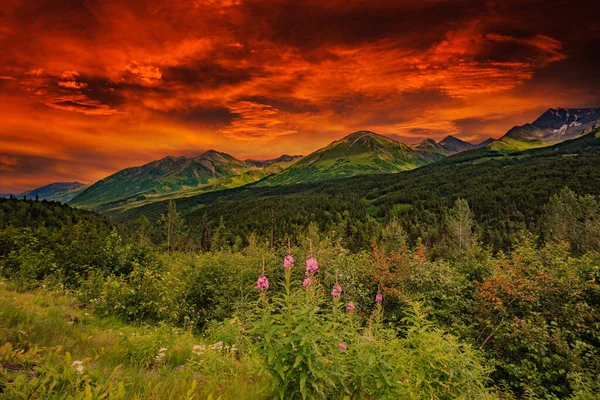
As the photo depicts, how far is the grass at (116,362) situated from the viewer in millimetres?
3314

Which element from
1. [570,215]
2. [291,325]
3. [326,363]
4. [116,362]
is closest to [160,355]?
[116,362]

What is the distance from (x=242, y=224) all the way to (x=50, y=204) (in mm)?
98089

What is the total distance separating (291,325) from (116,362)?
326 centimetres

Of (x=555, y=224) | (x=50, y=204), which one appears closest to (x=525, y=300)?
(x=555, y=224)

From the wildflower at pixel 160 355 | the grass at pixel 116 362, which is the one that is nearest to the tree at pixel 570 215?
the grass at pixel 116 362

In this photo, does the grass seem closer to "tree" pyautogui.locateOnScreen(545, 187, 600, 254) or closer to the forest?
the forest

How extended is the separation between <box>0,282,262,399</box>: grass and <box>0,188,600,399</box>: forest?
0.10 feet

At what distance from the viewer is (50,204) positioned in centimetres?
10944

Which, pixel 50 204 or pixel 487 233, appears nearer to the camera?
pixel 50 204

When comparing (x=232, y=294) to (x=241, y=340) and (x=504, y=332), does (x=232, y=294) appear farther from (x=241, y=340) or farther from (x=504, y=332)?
(x=504, y=332)

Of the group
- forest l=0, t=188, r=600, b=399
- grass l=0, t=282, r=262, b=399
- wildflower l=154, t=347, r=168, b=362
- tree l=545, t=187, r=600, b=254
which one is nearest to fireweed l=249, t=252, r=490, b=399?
forest l=0, t=188, r=600, b=399

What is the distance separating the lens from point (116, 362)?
459 cm

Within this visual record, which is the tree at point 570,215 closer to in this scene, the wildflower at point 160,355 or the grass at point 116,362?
the grass at point 116,362

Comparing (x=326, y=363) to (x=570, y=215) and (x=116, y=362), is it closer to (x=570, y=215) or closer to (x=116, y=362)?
(x=116, y=362)
